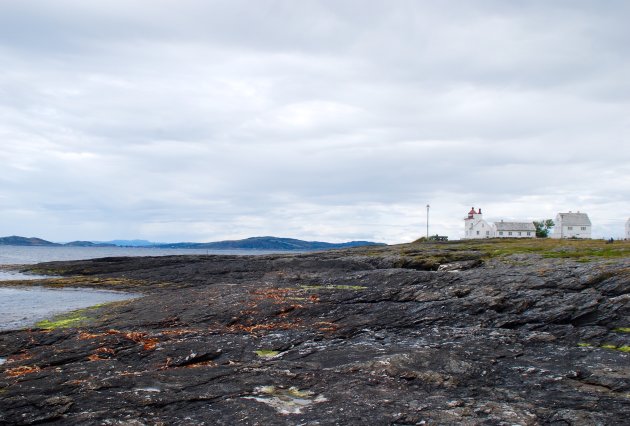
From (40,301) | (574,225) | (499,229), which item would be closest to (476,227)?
(499,229)

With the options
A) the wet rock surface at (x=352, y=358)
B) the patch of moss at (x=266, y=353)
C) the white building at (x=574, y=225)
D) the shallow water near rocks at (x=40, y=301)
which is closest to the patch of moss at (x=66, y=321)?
the wet rock surface at (x=352, y=358)

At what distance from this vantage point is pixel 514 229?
151625 mm

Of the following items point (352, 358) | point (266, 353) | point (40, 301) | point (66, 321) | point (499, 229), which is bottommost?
point (40, 301)

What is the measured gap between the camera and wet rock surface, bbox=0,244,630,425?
42.5 feet

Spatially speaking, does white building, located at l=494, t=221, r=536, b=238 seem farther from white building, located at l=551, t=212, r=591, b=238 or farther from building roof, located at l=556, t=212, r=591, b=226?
building roof, located at l=556, t=212, r=591, b=226

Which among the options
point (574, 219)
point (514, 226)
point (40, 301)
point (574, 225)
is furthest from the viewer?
point (514, 226)

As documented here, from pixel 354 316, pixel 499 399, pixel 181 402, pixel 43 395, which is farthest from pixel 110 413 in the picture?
pixel 354 316

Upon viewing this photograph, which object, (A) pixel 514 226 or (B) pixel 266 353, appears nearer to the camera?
(B) pixel 266 353

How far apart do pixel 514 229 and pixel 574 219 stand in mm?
16849

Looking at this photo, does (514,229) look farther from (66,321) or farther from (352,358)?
(352,358)

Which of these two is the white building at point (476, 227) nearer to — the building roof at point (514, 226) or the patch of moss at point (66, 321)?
the building roof at point (514, 226)

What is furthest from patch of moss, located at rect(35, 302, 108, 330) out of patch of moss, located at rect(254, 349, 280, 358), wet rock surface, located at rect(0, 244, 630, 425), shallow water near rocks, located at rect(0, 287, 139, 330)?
patch of moss, located at rect(254, 349, 280, 358)

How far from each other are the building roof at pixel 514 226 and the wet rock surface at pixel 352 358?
407 ft

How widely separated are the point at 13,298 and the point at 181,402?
50671 millimetres
